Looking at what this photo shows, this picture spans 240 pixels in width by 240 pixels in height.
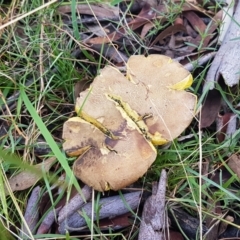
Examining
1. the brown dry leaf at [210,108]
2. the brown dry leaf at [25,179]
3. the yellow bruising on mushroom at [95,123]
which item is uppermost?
the yellow bruising on mushroom at [95,123]

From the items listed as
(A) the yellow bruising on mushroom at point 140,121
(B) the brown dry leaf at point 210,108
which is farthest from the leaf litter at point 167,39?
(A) the yellow bruising on mushroom at point 140,121

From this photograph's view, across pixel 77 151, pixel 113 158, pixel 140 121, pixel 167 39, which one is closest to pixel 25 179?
pixel 77 151

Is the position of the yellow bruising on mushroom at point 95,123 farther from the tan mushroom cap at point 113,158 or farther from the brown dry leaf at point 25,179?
the brown dry leaf at point 25,179

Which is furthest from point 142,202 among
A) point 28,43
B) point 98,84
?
point 28,43

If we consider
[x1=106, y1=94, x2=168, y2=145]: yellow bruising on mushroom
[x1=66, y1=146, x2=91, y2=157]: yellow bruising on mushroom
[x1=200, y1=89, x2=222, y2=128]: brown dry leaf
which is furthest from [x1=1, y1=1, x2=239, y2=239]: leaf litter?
[x1=106, y1=94, x2=168, y2=145]: yellow bruising on mushroom

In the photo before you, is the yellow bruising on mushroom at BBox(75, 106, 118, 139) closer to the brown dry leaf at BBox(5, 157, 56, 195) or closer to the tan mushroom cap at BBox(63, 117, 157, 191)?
the tan mushroom cap at BBox(63, 117, 157, 191)

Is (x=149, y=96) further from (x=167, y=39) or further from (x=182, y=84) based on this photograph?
(x=167, y=39)

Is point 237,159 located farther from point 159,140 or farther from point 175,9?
point 175,9
